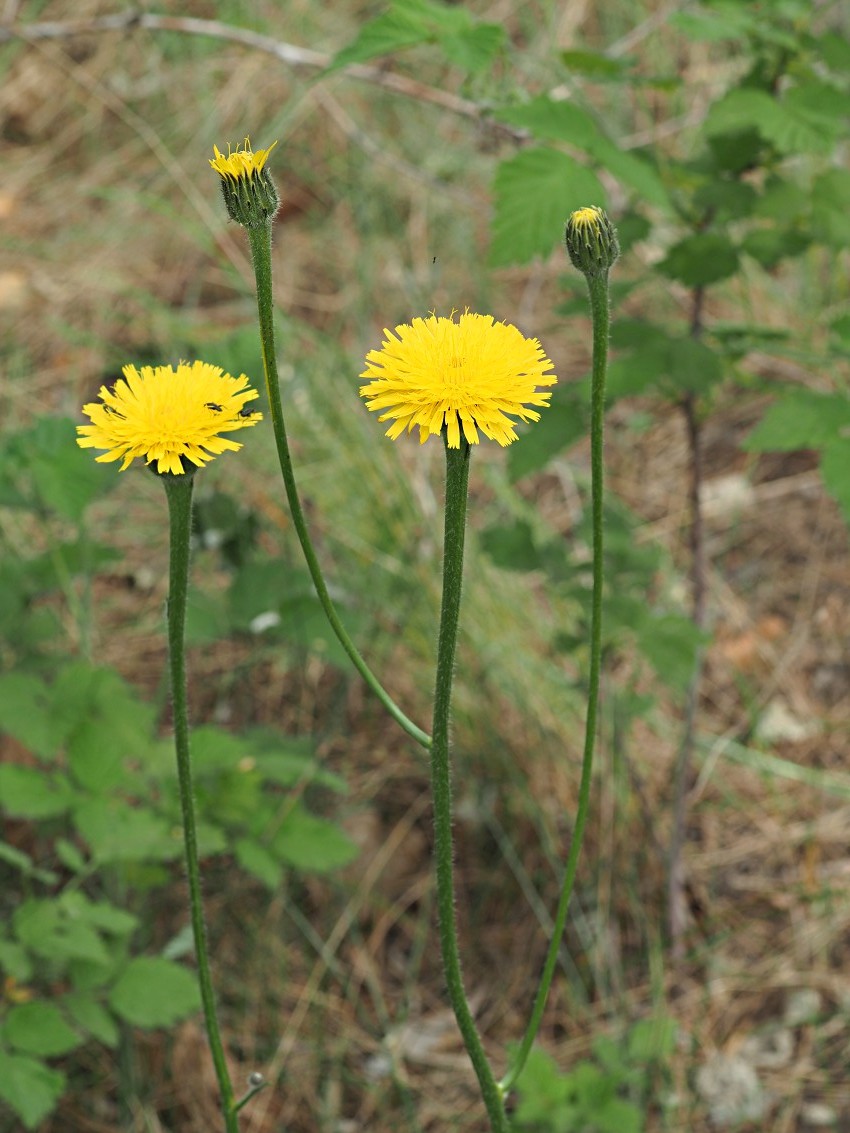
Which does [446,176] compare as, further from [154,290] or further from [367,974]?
[367,974]

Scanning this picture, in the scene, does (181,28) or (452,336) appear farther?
(181,28)

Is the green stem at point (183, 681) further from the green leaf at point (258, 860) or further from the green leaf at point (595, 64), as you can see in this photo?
the green leaf at point (595, 64)

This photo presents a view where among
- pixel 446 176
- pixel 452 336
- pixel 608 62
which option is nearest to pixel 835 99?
pixel 608 62

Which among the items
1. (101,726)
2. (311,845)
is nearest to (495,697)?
(311,845)

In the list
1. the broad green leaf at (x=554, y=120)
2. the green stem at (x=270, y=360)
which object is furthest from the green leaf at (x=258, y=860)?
the broad green leaf at (x=554, y=120)

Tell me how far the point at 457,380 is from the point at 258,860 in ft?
3.85

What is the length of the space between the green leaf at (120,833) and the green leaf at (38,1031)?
216 millimetres

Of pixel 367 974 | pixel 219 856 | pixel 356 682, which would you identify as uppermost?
pixel 356 682

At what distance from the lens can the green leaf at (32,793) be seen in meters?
1.81

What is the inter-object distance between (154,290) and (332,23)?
131 centimetres

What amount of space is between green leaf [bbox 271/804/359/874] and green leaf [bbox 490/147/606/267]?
87 cm

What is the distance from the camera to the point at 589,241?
37.8 inches

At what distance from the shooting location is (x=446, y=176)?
4.27 m

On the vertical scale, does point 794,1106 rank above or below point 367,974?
below
